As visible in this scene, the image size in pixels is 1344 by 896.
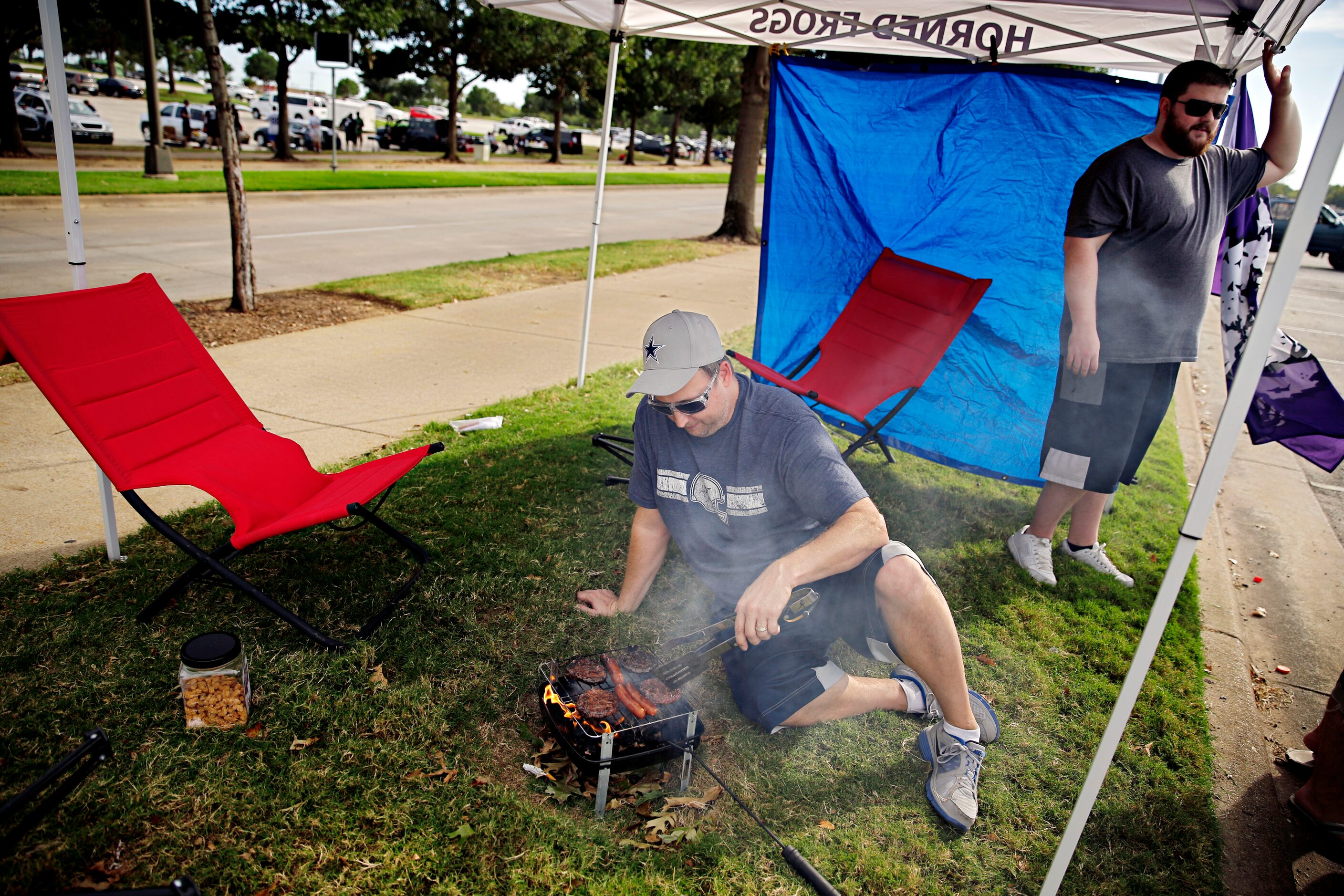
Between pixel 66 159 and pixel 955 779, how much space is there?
3.71 meters

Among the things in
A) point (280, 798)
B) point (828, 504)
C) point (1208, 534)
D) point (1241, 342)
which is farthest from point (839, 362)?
point (280, 798)

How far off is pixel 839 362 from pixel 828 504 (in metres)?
2.79

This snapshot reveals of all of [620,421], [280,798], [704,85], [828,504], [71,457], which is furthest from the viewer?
[704,85]

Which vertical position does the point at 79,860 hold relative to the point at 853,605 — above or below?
below

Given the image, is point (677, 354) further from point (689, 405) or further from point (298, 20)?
point (298, 20)

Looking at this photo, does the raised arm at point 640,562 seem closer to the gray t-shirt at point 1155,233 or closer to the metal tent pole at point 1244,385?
the metal tent pole at point 1244,385

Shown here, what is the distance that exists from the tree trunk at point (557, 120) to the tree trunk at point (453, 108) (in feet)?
14.2

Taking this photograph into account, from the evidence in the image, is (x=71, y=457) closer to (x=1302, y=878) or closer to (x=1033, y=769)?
(x=1033, y=769)

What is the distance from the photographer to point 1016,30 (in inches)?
167

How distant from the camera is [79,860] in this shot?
6.52ft

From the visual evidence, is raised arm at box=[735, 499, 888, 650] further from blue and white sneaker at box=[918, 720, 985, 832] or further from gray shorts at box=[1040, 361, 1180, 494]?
gray shorts at box=[1040, 361, 1180, 494]

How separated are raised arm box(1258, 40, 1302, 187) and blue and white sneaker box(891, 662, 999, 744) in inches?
99.6

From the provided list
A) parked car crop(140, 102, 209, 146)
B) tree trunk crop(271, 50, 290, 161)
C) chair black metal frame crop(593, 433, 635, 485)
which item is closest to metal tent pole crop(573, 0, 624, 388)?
chair black metal frame crop(593, 433, 635, 485)

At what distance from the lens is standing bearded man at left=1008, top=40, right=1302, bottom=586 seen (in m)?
3.24
